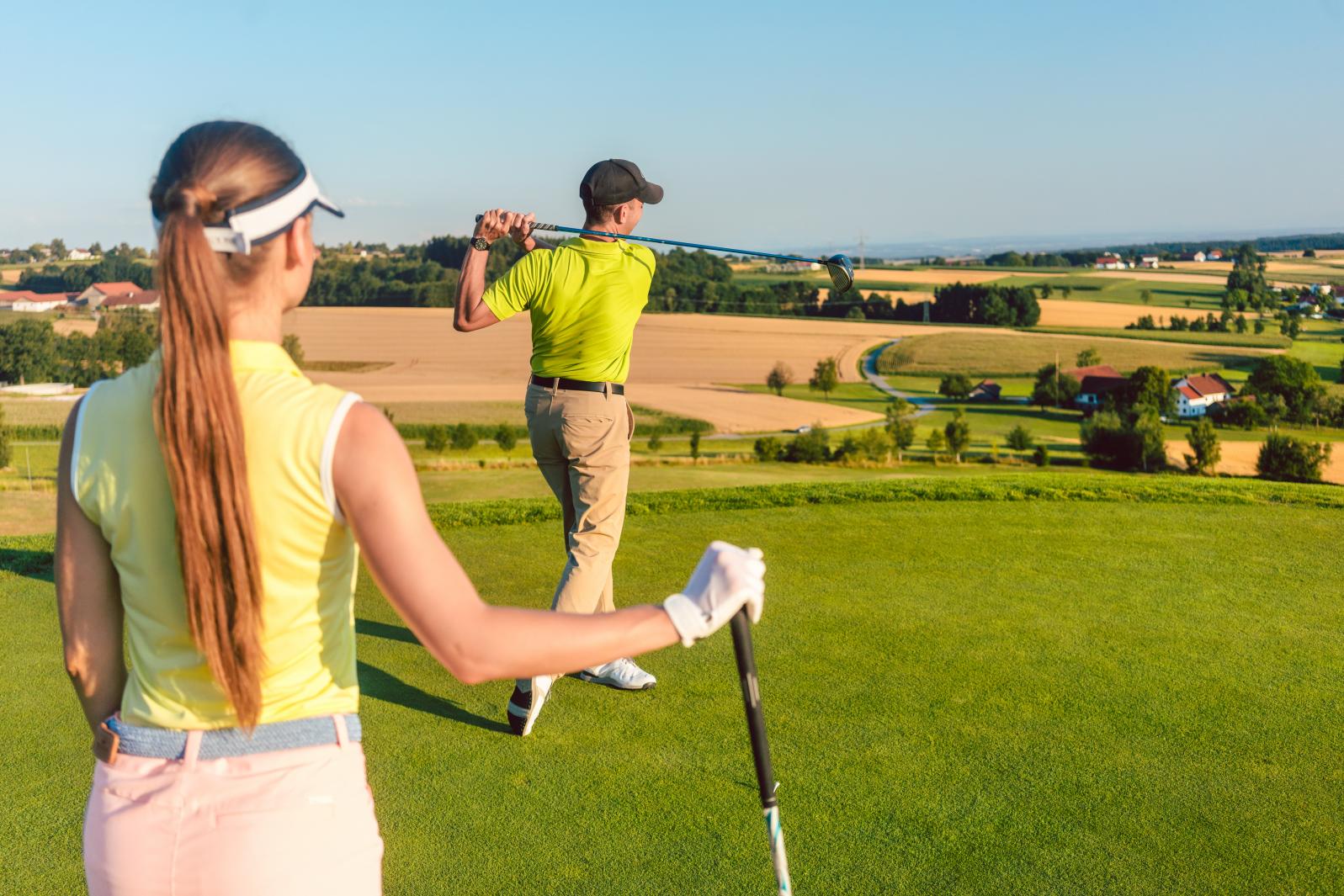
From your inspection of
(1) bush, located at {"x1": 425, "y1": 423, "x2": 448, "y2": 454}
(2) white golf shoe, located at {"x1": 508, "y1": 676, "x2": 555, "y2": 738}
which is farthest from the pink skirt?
(1) bush, located at {"x1": 425, "y1": 423, "x2": 448, "y2": 454}

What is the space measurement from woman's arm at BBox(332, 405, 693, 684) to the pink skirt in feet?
0.80

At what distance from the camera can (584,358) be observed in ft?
15.4

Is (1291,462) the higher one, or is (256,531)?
(256,531)

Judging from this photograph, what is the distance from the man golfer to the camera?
461cm

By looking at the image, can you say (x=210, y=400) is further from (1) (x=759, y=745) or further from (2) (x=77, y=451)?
(1) (x=759, y=745)

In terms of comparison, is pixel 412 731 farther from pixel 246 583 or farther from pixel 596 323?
pixel 246 583

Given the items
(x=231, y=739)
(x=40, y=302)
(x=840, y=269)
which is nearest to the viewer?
(x=231, y=739)

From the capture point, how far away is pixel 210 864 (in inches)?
57.9

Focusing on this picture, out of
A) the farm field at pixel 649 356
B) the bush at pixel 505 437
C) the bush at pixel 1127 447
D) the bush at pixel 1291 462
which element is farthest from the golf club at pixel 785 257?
the farm field at pixel 649 356

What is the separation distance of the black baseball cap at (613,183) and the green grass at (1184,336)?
44.8 meters

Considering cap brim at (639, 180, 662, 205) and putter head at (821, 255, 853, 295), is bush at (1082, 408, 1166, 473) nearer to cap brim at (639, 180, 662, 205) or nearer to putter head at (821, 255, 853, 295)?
putter head at (821, 255, 853, 295)

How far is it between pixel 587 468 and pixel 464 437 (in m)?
23.0

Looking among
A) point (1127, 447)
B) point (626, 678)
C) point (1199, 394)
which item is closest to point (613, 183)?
point (626, 678)

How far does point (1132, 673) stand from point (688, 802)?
210cm
